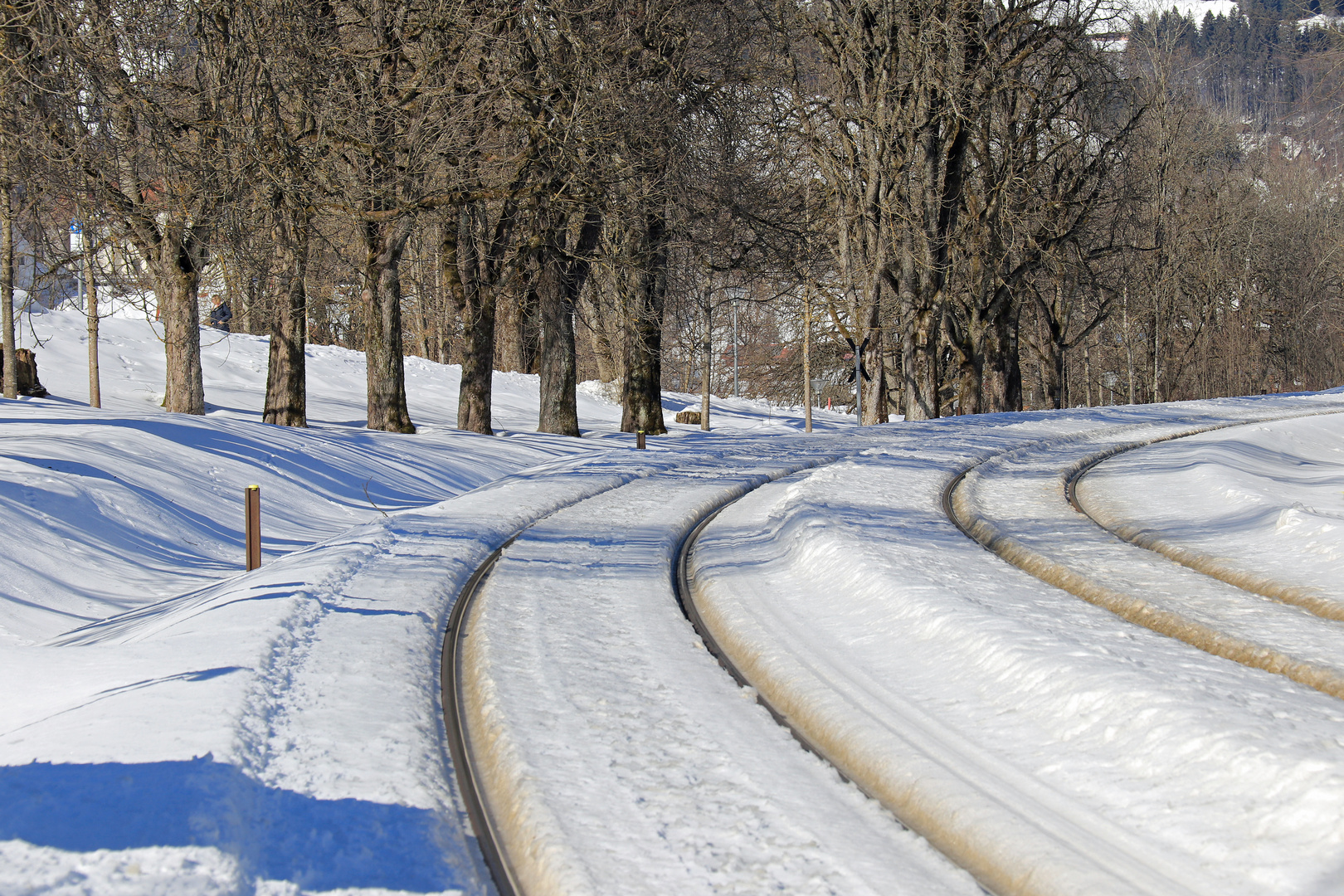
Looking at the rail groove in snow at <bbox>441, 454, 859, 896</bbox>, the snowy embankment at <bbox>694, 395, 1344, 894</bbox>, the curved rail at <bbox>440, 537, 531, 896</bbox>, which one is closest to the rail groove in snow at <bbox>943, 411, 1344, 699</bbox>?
the snowy embankment at <bbox>694, 395, 1344, 894</bbox>

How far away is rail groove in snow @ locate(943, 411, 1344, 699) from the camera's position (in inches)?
229

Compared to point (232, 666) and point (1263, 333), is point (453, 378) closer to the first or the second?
point (232, 666)

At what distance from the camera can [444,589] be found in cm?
774

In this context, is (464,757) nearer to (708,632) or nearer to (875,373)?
(708,632)

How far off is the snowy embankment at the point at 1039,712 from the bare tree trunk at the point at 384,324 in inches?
434

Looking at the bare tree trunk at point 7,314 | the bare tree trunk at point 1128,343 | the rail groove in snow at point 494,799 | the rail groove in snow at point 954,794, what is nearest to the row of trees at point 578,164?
the bare tree trunk at point 7,314

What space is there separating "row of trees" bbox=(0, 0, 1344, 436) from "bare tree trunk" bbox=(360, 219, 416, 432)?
0.06 meters

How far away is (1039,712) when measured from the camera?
16.2ft

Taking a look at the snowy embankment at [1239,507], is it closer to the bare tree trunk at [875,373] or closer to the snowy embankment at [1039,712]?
the snowy embankment at [1039,712]

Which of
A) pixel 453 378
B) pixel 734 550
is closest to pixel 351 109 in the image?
pixel 734 550

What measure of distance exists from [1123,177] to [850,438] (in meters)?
21.1

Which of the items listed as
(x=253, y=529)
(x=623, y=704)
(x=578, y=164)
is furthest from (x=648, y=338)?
(x=623, y=704)

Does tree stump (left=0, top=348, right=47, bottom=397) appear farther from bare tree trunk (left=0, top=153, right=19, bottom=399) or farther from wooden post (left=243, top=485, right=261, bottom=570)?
wooden post (left=243, top=485, right=261, bottom=570)

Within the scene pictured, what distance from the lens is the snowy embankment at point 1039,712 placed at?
3.68 metres
